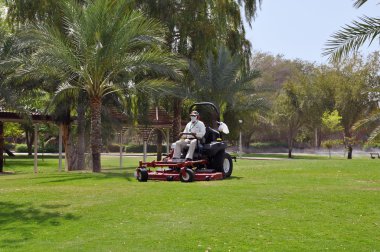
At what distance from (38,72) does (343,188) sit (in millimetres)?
12402

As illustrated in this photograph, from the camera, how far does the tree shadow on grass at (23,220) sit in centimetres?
875

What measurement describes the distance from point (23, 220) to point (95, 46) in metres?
10.4

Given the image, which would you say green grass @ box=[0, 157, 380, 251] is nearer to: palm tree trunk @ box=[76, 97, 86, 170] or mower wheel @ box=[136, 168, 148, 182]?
mower wheel @ box=[136, 168, 148, 182]

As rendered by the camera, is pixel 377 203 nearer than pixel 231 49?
Yes

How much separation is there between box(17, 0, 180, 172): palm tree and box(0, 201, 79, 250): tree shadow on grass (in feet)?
28.8

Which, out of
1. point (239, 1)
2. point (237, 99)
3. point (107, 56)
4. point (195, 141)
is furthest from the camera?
point (237, 99)

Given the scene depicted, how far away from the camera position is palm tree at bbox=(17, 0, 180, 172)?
1933cm

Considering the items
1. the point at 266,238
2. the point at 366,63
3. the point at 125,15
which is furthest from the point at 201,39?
the point at 366,63

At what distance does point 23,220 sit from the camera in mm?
10094

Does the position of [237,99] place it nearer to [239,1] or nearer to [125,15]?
[239,1]

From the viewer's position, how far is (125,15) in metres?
19.8

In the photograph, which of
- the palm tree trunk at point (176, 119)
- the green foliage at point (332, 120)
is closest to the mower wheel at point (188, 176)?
the palm tree trunk at point (176, 119)

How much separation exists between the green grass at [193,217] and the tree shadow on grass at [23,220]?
17 mm

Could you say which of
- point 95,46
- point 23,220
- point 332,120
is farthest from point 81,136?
point 332,120
